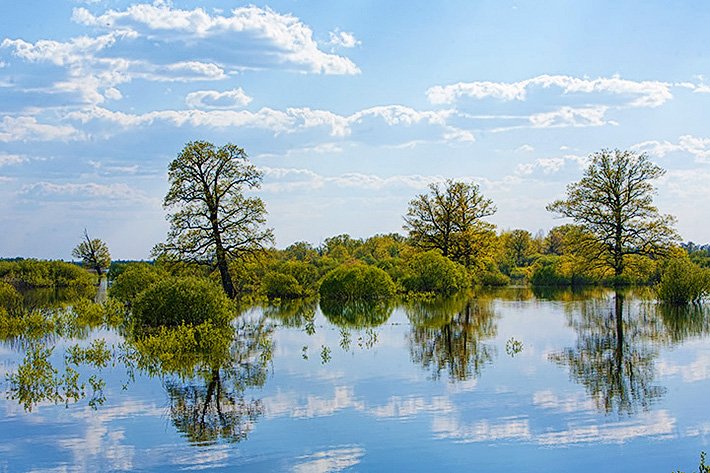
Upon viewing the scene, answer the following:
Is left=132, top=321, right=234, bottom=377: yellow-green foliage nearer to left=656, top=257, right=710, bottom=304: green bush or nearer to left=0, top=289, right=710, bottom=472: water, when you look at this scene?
left=0, top=289, right=710, bottom=472: water

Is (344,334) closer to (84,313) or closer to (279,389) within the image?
(279,389)

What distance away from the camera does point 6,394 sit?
16453 millimetres

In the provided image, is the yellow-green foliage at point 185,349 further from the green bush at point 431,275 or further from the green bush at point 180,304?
the green bush at point 431,275

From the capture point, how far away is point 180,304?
25.3 m

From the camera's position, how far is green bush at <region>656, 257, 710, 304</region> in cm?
3794

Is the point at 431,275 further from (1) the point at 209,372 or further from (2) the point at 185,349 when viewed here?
(1) the point at 209,372

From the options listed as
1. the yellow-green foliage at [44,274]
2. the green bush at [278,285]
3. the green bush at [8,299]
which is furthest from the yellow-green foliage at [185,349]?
the yellow-green foliage at [44,274]

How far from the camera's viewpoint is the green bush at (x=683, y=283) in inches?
1494

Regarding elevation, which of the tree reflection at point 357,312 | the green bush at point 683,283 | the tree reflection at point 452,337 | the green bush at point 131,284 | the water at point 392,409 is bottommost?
the water at point 392,409

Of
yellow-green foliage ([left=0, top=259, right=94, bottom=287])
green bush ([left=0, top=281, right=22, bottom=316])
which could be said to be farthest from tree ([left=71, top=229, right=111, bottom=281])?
green bush ([left=0, top=281, right=22, bottom=316])

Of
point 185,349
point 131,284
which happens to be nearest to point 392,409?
point 185,349

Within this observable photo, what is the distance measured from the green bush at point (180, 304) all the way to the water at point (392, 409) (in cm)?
168

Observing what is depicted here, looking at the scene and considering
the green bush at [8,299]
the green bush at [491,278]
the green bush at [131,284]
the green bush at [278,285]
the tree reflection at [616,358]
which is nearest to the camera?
the tree reflection at [616,358]

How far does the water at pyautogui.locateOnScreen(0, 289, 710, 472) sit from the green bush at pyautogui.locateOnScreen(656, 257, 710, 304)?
45.9 ft
